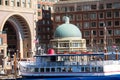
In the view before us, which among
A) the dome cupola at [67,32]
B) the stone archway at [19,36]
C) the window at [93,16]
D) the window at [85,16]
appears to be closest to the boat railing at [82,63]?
the dome cupola at [67,32]

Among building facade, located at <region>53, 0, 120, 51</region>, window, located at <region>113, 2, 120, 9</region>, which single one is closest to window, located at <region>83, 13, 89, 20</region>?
building facade, located at <region>53, 0, 120, 51</region>

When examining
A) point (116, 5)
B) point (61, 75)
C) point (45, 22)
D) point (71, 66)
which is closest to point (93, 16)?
point (116, 5)

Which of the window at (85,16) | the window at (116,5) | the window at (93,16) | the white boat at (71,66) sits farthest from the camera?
the window at (85,16)

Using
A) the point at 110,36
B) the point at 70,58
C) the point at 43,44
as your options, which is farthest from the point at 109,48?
the point at 70,58

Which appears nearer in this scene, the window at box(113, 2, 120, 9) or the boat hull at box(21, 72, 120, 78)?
the boat hull at box(21, 72, 120, 78)

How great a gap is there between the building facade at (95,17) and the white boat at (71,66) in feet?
195

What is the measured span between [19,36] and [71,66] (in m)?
64.3

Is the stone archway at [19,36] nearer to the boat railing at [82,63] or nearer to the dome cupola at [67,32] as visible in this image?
the dome cupola at [67,32]

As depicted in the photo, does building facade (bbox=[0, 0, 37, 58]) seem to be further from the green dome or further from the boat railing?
the boat railing

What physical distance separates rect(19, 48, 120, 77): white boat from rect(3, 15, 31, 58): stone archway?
186ft

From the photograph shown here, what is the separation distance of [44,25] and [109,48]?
27469 mm

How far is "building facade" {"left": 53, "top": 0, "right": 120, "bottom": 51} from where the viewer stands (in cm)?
14800

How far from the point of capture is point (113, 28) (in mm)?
148625

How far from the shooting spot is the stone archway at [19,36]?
14150 centimetres
